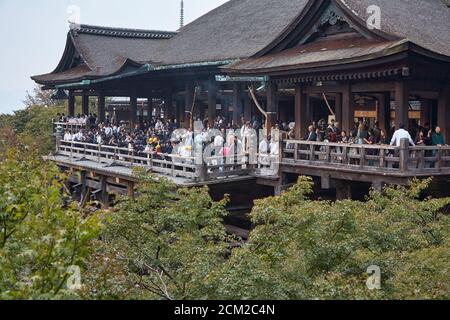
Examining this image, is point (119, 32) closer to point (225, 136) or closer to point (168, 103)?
point (168, 103)

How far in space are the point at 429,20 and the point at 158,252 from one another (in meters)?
11.5

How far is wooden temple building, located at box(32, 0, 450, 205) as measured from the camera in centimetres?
1438

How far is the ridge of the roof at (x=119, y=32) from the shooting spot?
31.7 m

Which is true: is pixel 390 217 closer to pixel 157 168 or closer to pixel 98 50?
pixel 157 168

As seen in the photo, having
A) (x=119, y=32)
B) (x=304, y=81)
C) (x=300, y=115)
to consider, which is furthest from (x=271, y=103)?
(x=119, y=32)

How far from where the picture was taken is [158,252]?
993 cm

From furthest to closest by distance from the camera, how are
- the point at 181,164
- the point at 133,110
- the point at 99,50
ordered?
the point at 99,50, the point at 133,110, the point at 181,164

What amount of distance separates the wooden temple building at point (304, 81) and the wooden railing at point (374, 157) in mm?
30

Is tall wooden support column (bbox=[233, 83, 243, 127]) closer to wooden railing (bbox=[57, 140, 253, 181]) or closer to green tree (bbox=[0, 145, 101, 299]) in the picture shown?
wooden railing (bbox=[57, 140, 253, 181])

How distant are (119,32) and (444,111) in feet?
71.7

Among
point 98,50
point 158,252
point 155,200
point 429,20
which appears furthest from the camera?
point 98,50

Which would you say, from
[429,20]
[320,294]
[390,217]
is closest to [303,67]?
[429,20]

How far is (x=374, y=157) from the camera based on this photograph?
1406 cm

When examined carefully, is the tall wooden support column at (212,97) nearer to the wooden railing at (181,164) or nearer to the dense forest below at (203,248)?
the wooden railing at (181,164)
